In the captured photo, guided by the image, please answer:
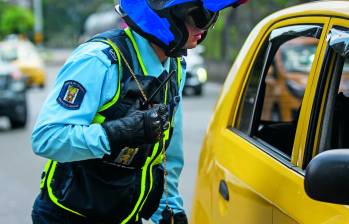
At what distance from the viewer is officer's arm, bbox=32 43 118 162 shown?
223 cm

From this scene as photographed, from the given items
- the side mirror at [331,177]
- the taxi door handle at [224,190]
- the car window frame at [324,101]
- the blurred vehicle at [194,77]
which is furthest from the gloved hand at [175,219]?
the blurred vehicle at [194,77]

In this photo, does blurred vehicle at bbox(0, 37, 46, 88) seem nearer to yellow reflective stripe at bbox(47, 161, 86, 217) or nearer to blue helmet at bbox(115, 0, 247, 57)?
yellow reflective stripe at bbox(47, 161, 86, 217)

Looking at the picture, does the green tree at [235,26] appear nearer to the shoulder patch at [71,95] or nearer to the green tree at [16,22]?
the shoulder patch at [71,95]

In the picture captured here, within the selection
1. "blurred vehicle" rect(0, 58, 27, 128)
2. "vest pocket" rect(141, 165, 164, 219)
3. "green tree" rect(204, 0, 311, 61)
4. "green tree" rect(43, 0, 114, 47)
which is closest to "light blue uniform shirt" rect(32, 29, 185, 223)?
"vest pocket" rect(141, 165, 164, 219)

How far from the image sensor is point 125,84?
2.38 metres

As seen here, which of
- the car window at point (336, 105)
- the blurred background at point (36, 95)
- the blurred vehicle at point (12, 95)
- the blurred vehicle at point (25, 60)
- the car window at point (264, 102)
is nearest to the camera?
the car window at point (336, 105)

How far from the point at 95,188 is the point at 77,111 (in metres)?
0.32

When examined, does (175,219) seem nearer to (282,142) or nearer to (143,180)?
(143,180)

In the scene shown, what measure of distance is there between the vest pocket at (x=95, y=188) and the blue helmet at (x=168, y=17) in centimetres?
47

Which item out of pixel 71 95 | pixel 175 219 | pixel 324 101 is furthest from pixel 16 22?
pixel 324 101

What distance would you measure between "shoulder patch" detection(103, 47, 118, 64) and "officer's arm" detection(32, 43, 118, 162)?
0.05 feet

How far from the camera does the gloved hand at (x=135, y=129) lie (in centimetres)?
226

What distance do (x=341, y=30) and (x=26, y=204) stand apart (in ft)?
16.4

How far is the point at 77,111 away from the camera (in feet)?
7.45
